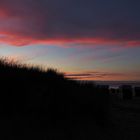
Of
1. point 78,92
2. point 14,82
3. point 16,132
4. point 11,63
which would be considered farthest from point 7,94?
point 78,92

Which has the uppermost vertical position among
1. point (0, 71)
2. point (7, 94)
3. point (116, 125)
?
point (0, 71)

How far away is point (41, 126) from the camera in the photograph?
33.7 ft

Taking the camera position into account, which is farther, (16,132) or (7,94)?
(7,94)

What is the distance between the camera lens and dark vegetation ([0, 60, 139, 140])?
9.75 meters

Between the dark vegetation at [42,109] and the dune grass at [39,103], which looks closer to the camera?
the dark vegetation at [42,109]

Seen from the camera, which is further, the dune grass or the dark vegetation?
the dune grass

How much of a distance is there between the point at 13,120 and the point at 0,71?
177 centimetres

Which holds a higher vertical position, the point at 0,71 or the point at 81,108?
the point at 0,71

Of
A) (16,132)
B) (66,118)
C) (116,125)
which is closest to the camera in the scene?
(16,132)

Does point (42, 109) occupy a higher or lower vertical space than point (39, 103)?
lower

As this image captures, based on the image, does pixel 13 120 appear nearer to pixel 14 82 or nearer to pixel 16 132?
pixel 16 132

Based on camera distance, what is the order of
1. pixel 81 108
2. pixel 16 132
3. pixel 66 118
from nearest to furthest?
pixel 16 132 → pixel 66 118 → pixel 81 108

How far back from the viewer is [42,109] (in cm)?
1077

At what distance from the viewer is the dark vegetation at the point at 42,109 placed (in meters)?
9.75
